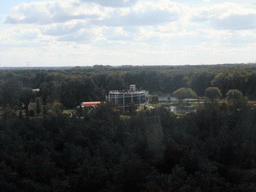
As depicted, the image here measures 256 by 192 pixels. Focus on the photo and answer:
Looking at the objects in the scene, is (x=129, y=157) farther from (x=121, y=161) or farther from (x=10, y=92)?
(x=10, y=92)

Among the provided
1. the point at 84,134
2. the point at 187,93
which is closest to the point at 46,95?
the point at 187,93

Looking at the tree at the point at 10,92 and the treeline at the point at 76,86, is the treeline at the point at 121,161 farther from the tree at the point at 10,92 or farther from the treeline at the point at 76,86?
the tree at the point at 10,92

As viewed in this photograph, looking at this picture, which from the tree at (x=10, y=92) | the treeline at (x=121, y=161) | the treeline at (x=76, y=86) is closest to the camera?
the treeline at (x=121, y=161)

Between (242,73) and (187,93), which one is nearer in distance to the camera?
(187,93)

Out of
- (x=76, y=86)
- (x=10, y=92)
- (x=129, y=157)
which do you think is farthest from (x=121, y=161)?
(x=76, y=86)

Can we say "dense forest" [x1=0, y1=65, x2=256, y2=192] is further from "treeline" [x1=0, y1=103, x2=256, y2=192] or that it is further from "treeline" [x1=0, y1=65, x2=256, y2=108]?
"treeline" [x1=0, y1=65, x2=256, y2=108]

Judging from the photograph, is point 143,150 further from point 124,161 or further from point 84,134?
point 84,134

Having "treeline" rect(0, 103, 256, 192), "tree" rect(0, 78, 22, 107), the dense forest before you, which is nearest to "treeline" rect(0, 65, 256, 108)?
"tree" rect(0, 78, 22, 107)

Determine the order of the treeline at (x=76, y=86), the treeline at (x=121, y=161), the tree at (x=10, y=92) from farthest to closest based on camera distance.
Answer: the treeline at (x=76, y=86) < the tree at (x=10, y=92) < the treeline at (x=121, y=161)

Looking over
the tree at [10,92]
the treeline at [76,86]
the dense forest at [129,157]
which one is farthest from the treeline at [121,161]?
the tree at [10,92]
